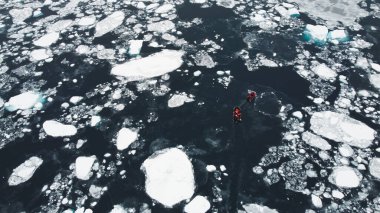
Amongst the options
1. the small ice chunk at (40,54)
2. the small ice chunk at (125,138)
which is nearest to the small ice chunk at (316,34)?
the small ice chunk at (125,138)

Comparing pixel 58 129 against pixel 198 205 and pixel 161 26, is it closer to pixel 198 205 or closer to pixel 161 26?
pixel 198 205

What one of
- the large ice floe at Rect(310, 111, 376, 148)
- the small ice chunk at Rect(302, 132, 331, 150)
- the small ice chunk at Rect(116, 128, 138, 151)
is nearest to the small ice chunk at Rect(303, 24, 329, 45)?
the large ice floe at Rect(310, 111, 376, 148)

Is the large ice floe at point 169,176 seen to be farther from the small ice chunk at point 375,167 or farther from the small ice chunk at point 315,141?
the small ice chunk at point 375,167

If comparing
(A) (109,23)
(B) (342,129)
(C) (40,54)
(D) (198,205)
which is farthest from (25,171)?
(B) (342,129)

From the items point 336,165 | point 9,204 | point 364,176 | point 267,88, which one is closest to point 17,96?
point 9,204

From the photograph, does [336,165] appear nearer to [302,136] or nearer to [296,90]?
[302,136]

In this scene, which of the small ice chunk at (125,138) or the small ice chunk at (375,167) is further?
the small ice chunk at (125,138)
